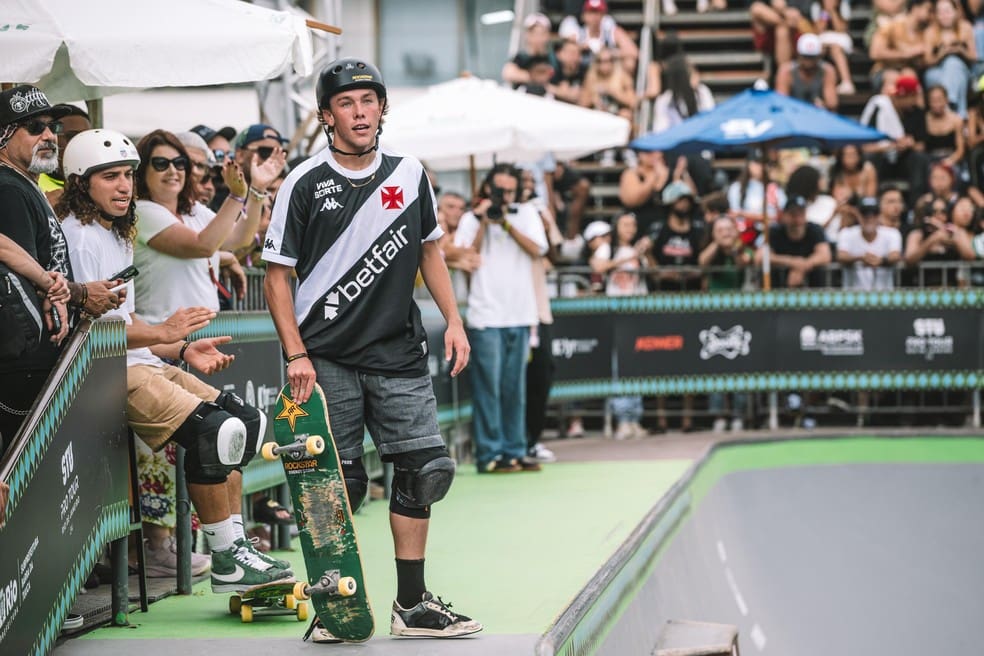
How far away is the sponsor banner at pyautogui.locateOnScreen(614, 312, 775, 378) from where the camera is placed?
14.1 m

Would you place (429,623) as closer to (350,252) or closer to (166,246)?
(350,252)

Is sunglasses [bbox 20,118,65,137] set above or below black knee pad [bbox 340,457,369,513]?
above

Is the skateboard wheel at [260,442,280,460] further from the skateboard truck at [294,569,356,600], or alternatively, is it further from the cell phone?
the cell phone

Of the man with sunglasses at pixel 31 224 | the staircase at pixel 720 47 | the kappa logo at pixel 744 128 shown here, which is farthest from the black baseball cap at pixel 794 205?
the man with sunglasses at pixel 31 224

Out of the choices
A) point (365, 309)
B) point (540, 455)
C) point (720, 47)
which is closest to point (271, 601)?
point (365, 309)

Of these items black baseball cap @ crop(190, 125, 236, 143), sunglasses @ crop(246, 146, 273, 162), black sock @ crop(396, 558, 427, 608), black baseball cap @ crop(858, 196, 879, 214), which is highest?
black baseball cap @ crop(190, 125, 236, 143)

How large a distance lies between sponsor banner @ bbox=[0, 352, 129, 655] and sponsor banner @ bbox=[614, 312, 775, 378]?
868 centimetres

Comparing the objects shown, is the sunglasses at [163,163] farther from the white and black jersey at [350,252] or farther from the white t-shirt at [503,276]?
the white t-shirt at [503,276]

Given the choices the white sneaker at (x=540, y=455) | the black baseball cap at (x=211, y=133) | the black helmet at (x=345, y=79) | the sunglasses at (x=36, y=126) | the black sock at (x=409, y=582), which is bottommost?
the white sneaker at (x=540, y=455)

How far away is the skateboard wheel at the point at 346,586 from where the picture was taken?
5.09 m

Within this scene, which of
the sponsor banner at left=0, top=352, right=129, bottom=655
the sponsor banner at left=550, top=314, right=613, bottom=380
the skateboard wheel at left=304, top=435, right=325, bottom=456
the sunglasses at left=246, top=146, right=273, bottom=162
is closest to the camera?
the sponsor banner at left=0, top=352, right=129, bottom=655

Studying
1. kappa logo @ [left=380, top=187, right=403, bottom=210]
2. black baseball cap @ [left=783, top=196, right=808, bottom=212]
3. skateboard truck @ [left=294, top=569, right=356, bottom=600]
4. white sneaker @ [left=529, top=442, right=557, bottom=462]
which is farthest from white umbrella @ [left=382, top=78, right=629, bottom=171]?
skateboard truck @ [left=294, top=569, right=356, bottom=600]

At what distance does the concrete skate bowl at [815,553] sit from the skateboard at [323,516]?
119cm

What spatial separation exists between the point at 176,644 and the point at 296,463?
2.67ft
